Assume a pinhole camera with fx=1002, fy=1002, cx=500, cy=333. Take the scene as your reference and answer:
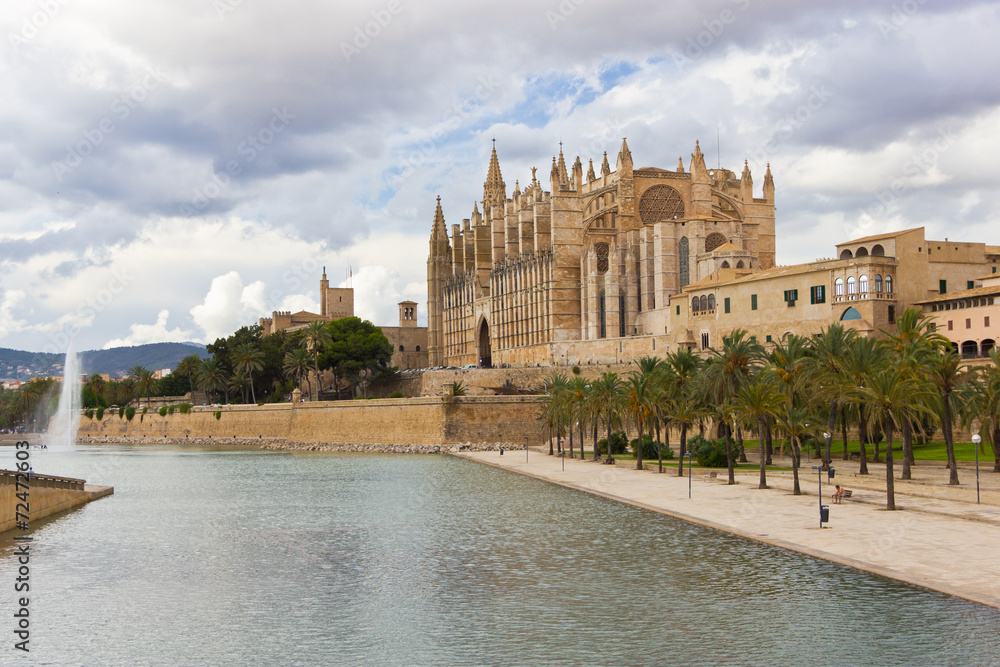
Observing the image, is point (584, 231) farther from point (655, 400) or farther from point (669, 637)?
point (669, 637)

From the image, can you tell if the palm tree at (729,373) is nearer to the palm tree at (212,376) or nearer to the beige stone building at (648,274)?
the beige stone building at (648,274)

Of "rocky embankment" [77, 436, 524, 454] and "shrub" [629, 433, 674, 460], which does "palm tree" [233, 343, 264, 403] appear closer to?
"rocky embankment" [77, 436, 524, 454]

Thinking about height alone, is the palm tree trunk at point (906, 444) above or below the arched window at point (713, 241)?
below

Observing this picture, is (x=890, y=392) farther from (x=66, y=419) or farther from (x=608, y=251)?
(x=66, y=419)

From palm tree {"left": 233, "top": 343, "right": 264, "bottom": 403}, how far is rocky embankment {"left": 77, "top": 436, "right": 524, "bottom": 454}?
6852 millimetres

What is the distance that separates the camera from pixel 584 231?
76.8 meters

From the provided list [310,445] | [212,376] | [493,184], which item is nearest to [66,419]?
[212,376]

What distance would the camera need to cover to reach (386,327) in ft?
370

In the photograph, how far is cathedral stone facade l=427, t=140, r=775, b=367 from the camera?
69.1m

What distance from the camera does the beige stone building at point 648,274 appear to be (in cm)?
5056

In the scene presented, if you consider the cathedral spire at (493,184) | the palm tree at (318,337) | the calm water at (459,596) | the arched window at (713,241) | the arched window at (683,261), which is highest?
the cathedral spire at (493,184)

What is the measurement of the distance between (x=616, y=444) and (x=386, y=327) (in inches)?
2502

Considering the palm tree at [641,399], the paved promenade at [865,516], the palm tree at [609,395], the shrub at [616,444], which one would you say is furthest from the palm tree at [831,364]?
the shrub at [616,444]

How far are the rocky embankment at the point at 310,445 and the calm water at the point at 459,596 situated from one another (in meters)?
29.1
